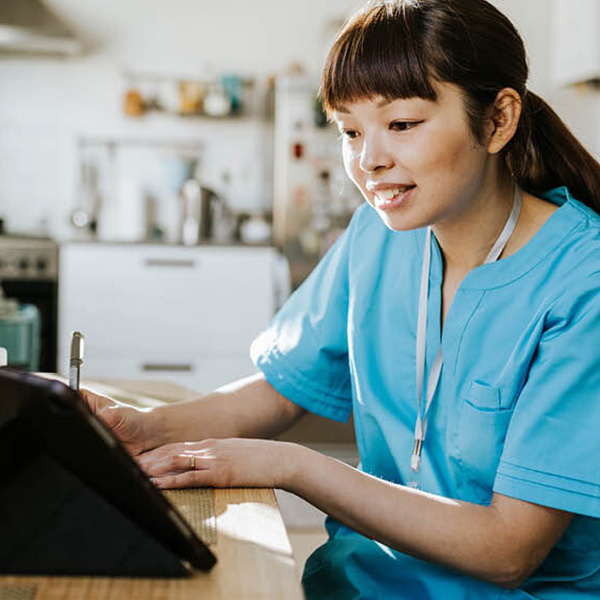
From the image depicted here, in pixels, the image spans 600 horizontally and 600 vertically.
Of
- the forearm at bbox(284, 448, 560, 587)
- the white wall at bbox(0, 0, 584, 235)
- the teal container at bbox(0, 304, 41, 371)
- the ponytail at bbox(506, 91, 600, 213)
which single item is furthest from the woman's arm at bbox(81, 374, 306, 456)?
the white wall at bbox(0, 0, 584, 235)

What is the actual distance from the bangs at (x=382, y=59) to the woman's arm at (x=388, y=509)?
0.41 metres

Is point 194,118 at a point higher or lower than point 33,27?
lower

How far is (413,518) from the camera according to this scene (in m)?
0.88

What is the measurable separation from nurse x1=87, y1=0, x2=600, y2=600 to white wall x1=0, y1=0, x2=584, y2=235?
136 inches

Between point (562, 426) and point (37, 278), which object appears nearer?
point (562, 426)

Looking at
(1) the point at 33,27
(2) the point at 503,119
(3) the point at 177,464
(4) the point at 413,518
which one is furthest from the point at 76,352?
(1) the point at 33,27

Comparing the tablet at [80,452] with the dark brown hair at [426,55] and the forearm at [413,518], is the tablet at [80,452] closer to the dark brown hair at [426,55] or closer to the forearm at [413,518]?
the forearm at [413,518]

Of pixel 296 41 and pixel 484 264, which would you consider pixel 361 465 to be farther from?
pixel 296 41

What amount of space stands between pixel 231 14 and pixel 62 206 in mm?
1321

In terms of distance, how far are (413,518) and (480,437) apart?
17 cm

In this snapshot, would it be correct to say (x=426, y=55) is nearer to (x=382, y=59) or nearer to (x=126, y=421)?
(x=382, y=59)

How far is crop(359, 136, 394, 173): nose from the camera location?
0.99 m

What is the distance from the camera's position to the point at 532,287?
1024 millimetres

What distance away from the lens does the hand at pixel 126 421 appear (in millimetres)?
1001
